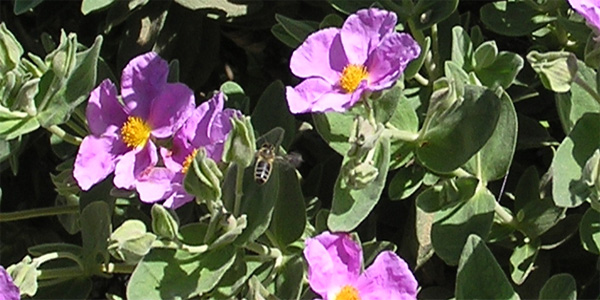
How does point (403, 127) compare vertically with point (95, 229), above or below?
above

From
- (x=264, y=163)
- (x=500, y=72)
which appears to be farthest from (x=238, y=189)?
(x=500, y=72)

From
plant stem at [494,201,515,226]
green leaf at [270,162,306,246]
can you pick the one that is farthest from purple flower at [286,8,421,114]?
plant stem at [494,201,515,226]

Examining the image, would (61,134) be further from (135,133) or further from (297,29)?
(297,29)

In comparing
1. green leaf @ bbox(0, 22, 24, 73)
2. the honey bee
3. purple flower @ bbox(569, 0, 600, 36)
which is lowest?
the honey bee

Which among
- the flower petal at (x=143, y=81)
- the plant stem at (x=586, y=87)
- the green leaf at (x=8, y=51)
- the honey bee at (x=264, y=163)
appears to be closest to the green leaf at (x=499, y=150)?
the plant stem at (x=586, y=87)

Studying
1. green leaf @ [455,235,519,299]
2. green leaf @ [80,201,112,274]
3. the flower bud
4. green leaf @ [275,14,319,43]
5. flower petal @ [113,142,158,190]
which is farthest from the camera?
green leaf @ [275,14,319,43]

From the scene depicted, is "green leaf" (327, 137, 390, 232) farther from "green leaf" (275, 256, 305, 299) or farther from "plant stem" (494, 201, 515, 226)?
"plant stem" (494, 201, 515, 226)
